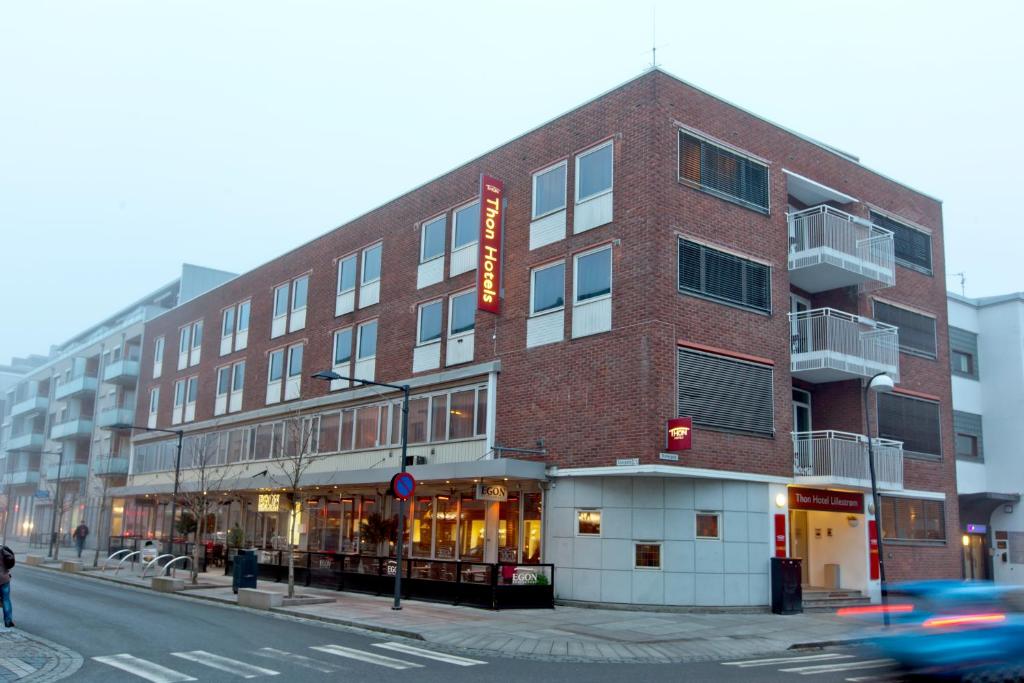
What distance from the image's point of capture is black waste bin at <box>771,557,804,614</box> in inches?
903

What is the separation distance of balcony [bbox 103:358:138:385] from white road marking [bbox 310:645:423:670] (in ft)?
150

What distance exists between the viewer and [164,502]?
155 feet

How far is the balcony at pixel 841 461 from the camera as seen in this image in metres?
24.4

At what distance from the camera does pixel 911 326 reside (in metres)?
29.8

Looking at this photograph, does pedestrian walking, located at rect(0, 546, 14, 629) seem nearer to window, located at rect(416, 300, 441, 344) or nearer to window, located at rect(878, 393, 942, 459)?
window, located at rect(416, 300, 441, 344)

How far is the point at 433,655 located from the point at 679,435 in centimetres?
899

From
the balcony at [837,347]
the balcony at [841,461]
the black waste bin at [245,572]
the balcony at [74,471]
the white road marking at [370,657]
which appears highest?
the balcony at [837,347]

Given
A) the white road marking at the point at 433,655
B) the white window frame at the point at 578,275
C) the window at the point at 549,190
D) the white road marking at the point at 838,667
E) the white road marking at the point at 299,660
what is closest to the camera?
the white road marking at the point at 299,660

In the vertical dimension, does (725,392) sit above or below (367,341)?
below

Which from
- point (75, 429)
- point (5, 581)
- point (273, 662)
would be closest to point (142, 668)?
point (273, 662)

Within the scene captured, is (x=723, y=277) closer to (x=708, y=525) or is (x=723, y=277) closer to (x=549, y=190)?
(x=549, y=190)

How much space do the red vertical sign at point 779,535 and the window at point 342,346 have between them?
17.4 m

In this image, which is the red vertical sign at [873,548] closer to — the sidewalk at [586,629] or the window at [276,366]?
the sidewalk at [586,629]

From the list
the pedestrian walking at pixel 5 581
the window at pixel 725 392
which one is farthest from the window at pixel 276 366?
the pedestrian walking at pixel 5 581
